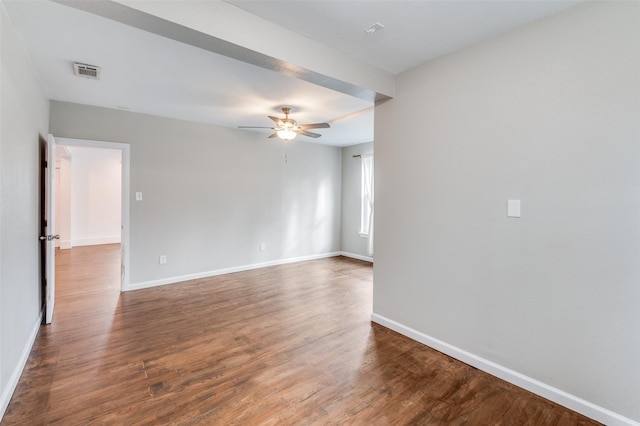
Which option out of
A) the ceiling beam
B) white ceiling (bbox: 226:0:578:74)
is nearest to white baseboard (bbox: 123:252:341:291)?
the ceiling beam

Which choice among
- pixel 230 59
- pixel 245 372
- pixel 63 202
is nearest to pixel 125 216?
pixel 230 59

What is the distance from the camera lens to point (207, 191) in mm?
4863

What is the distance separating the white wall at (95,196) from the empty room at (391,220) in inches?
206

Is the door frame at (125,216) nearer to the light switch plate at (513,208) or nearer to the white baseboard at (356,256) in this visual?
the white baseboard at (356,256)

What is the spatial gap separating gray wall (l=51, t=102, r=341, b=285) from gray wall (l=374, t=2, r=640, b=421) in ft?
10.7

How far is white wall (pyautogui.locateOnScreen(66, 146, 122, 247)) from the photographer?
7.96 m

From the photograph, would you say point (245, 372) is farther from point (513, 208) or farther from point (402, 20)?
point (402, 20)

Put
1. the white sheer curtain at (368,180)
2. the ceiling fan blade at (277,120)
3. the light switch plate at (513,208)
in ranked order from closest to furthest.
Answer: the light switch plate at (513,208), the ceiling fan blade at (277,120), the white sheer curtain at (368,180)

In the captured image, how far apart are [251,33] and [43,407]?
111 inches

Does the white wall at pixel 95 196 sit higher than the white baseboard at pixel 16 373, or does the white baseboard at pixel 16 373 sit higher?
the white wall at pixel 95 196

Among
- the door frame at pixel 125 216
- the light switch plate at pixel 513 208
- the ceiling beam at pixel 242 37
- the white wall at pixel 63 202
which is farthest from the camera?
the white wall at pixel 63 202

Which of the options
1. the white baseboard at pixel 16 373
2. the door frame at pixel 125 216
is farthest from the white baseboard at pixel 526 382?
the door frame at pixel 125 216

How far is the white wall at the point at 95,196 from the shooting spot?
26.1 ft

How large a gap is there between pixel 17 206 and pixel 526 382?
13.0ft
